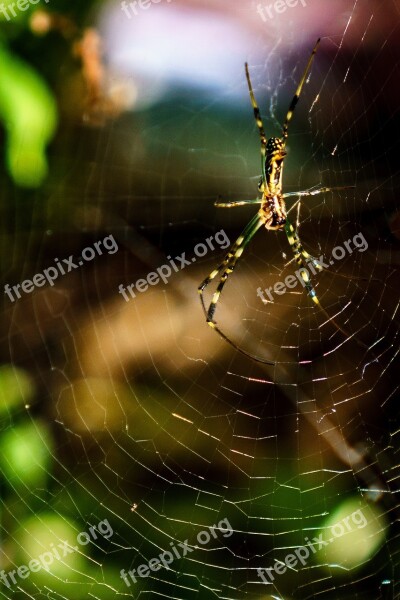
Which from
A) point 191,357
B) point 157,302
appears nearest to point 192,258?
point 157,302

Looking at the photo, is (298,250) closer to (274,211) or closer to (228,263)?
(274,211)

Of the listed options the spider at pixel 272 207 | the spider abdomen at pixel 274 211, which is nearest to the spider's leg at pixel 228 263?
the spider at pixel 272 207

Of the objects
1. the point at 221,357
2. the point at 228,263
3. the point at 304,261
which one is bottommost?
the point at 221,357

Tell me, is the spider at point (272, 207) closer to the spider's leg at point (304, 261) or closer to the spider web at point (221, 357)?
the spider's leg at point (304, 261)

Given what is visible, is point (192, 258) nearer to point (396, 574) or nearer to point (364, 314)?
point (364, 314)

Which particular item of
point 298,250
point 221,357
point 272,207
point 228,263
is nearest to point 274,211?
A: point 272,207

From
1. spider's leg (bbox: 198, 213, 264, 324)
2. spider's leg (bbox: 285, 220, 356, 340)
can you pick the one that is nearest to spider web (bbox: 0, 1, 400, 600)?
spider's leg (bbox: 285, 220, 356, 340)
